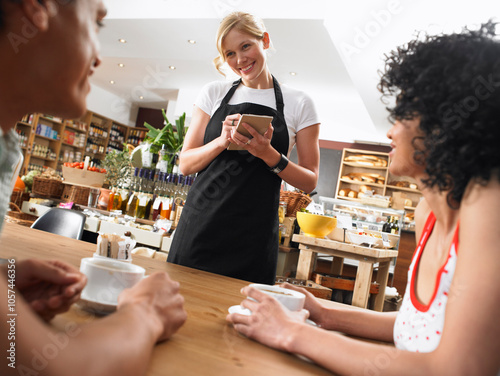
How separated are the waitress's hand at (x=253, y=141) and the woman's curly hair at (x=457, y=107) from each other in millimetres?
780

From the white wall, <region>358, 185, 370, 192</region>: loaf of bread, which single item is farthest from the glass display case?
the white wall

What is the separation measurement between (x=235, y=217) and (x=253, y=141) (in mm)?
304

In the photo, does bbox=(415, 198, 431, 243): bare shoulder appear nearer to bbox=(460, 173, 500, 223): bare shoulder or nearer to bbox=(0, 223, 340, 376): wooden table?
bbox=(460, 173, 500, 223): bare shoulder

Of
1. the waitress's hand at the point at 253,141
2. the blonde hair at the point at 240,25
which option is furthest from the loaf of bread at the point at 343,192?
the waitress's hand at the point at 253,141

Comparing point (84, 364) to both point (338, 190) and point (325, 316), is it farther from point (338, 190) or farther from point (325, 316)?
point (338, 190)

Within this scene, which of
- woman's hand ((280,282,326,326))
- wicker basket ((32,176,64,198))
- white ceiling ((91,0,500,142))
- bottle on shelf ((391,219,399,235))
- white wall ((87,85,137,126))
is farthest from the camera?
white wall ((87,85,137,126))

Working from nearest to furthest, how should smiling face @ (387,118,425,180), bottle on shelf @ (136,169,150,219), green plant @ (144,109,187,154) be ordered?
smiling face @ (387,118,425,180)
bottle on shelf @ (136,169,150,219)
green plant @ (144,109,187,154)

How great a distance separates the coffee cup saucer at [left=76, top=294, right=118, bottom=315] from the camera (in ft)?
2.48

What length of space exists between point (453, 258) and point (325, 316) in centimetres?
36

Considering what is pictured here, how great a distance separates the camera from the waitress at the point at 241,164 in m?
1.63

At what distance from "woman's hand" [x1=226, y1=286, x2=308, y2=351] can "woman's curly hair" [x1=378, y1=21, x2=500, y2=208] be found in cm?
38

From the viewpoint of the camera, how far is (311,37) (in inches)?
211

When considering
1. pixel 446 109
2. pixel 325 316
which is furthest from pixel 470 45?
pixel 325 316

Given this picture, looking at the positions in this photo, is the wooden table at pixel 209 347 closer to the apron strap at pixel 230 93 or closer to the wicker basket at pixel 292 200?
the apron strap at pixel 230 93
